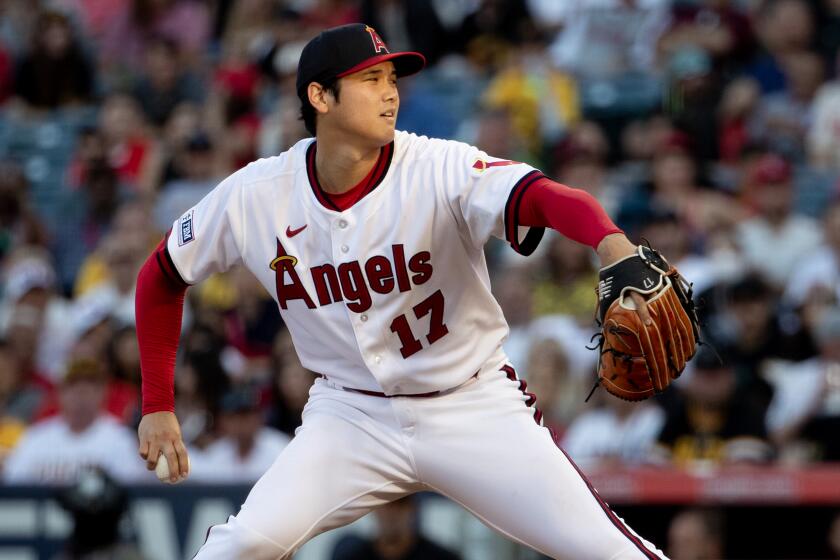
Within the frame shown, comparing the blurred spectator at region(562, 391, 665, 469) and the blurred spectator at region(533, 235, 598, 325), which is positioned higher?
the blurred spectator at region(533, 235, 598, 325)

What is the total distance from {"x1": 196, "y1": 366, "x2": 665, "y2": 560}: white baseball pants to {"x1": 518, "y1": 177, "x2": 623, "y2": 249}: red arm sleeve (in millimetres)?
667

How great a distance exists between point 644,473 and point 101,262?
483 cm

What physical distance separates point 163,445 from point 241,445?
2828mm

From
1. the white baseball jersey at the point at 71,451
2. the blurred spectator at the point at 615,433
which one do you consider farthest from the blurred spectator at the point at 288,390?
the blurred spectator at the point at 615,433

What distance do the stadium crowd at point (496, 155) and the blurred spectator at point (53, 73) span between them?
0.02 metres

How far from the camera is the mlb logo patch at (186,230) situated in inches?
182

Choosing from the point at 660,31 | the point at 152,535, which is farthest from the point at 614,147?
the point at 152,535

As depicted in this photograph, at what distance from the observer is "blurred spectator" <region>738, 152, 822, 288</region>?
27.8 feet

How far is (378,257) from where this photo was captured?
436 cm

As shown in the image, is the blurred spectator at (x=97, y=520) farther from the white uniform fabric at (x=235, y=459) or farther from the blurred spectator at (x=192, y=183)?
the blurred spectator at (x=192, y=183)

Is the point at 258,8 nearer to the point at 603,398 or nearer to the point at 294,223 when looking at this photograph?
the point at 603,398

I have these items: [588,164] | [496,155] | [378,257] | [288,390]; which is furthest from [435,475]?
[496,155]

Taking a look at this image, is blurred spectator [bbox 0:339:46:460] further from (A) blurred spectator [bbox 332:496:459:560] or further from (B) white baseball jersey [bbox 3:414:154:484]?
(A) blurred spectator [bbox 332:496:459:560]

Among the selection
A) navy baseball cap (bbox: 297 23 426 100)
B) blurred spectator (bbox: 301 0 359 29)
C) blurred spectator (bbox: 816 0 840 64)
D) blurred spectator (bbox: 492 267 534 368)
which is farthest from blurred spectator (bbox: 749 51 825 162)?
navy baseball cap (bbox: 297 23 426 100)
